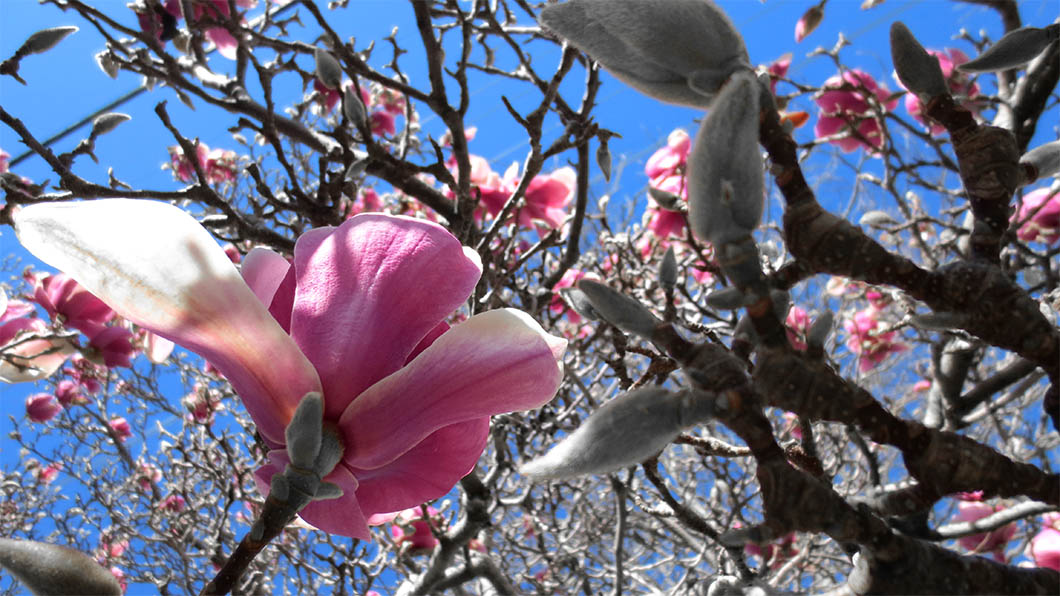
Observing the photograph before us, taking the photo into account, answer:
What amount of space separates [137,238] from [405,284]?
6.7 inches

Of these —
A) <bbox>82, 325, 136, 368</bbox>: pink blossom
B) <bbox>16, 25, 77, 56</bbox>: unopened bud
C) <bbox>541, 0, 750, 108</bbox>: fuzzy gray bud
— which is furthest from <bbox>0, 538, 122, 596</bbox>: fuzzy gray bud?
<bbox>82, 325, 136, 368</bbox>: pink blossom

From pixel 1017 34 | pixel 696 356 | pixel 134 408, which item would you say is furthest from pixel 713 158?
pixel 134 408

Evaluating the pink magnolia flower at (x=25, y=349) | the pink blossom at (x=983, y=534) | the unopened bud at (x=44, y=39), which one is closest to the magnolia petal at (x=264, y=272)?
the unopened bud at (x=44, y=39)

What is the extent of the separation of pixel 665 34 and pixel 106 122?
112cm

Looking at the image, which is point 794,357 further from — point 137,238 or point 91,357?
point 91,357

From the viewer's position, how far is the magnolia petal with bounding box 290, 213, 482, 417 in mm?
503

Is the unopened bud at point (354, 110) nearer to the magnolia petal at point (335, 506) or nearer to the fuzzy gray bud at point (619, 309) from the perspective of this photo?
the magnolia petal at point (335, 506)

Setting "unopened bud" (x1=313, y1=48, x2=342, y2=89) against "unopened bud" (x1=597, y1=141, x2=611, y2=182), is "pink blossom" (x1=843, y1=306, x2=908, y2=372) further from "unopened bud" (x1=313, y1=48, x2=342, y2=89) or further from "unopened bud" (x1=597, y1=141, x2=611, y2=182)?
"unopened bud" (x1=313, y1=48, x2=342, y2=89)

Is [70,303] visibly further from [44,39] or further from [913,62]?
[913,62]

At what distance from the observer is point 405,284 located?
1.71ft

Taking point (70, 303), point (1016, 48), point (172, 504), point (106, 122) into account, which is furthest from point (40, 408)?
point (1016, 48)

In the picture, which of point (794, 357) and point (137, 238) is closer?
point (794, 357)

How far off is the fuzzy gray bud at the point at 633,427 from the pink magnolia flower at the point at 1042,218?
1.72 metres

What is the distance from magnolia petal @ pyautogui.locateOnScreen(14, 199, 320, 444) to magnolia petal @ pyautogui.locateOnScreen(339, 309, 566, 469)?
4 centimetres
